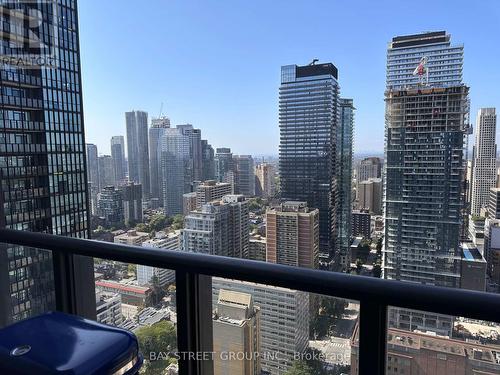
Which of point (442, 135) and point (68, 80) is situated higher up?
point (68, 80)

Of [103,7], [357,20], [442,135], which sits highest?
[357,20]

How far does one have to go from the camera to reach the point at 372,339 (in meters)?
0.92

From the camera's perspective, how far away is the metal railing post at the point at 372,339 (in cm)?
89

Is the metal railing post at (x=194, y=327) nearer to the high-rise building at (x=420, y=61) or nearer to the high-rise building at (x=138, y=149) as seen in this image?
the high-rise building at (x=138, y=149)

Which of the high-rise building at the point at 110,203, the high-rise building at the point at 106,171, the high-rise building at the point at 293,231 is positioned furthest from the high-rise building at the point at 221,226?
the high-rise building at the point at 106,171

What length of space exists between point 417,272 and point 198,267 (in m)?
1.95

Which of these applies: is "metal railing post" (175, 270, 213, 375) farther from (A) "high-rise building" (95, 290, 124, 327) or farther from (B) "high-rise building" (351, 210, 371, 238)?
(B) "high-rise building" (351, 210, 371, 238)

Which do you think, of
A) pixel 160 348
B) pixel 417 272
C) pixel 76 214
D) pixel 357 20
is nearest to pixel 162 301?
pixel 160 348

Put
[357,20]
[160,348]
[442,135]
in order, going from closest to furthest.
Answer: [160,348], [442,135], [357,20]

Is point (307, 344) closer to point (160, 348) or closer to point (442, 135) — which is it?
point (160, 348)

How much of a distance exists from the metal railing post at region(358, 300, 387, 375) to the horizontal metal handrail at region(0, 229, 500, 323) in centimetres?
4

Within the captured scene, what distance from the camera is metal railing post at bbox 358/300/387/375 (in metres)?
0.89

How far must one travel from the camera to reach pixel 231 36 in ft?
15.5

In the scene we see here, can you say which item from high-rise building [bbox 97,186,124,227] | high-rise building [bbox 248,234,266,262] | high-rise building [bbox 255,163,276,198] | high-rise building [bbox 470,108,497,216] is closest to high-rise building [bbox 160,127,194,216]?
high-rise building [bbox 97,186,124,227]
